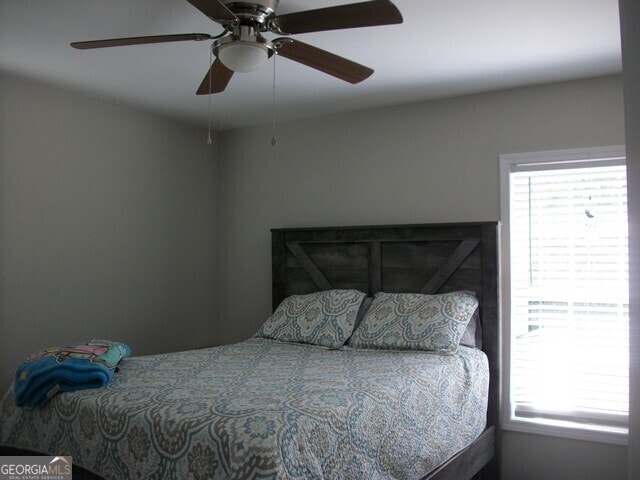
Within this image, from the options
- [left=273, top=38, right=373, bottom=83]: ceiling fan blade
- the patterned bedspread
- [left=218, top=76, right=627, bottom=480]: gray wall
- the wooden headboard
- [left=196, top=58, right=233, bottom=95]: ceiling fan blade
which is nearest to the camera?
the patterned bedspread

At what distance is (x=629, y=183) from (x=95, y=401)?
6.36 feet

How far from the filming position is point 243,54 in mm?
2090

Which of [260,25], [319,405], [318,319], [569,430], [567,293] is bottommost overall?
[569,430]

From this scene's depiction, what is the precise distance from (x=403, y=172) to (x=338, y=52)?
122cm

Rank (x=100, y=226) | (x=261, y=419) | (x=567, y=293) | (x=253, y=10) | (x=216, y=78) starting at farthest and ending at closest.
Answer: (x=100, y=226) < (x=567, y=293) < (x=216, y=78) < (x=253, y=10) < (x=261, y=419)

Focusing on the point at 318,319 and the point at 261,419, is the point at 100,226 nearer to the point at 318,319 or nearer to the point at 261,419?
the point at 318,319

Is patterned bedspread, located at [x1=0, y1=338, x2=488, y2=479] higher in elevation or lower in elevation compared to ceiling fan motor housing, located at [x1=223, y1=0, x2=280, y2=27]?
lower

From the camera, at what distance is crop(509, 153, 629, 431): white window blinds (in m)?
3.26

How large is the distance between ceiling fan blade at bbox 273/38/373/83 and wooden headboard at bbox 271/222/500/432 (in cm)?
145

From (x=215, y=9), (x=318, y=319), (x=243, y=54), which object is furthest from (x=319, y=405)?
(x=318, y=319)

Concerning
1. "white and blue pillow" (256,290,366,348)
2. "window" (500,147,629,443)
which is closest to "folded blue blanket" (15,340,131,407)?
"white and blue pillow" (256,290,366,348)

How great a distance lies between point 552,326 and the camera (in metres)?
3.46

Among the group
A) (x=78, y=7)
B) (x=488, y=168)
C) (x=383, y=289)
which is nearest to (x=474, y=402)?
(x=383, y=289)

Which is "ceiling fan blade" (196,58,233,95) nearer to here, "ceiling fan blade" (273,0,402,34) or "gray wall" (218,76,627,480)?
"ceiling fan blade" (273,0,402,34)
